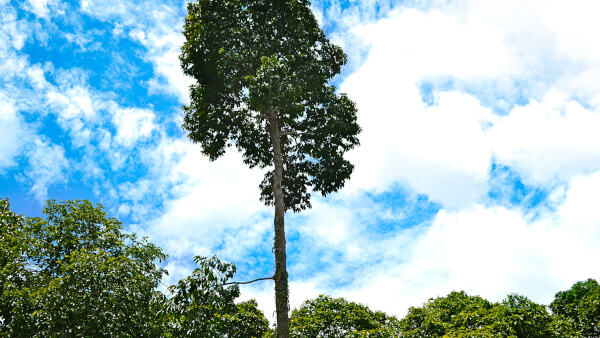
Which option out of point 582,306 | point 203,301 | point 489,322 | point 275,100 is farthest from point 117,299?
point 582,306

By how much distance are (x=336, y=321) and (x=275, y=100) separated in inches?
653

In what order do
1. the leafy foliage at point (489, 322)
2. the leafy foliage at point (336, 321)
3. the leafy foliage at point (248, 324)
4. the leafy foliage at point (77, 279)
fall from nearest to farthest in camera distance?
1. the leafy foliage at point (77, 279)
2. the leafy foliage at point (489, 322)
3. the leafy foliage at point (336, 321)
4. the leafy foliage at point (248, 324)

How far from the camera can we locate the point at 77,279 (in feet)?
55.7

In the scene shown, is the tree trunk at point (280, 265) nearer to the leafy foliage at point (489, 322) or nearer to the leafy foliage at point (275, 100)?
the leafy foliage at point (275, 100)

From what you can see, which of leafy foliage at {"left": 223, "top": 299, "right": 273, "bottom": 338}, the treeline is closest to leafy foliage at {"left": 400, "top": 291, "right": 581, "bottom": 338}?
the treeline

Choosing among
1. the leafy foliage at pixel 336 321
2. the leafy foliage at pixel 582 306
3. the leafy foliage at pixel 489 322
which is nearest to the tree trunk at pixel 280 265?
the leafy foliage at pixel 336 321

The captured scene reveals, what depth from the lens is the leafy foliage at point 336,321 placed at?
26.9 m

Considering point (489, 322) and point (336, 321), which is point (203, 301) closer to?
point (336, 321)

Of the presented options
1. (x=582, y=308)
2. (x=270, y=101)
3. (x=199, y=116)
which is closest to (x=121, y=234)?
(x=199, y=116)

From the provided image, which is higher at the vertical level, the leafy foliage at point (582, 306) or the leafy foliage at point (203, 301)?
the leafy foliage at point (582, 306)

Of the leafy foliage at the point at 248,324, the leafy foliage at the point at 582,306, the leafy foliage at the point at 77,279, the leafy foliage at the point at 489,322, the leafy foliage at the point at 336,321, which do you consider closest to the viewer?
the leafy foliage at the point at 77,279

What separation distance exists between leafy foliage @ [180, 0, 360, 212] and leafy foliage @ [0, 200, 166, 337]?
5732 mm

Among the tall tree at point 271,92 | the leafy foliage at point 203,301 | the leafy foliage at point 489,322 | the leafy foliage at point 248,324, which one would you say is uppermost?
the tall tree at point 271,92

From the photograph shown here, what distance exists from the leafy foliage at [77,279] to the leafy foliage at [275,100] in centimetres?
573
